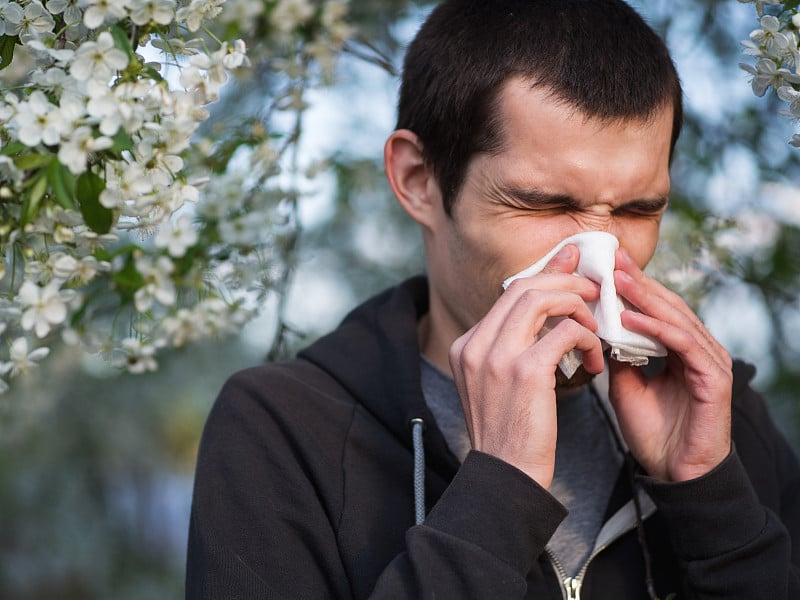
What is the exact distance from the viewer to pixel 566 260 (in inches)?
62.6

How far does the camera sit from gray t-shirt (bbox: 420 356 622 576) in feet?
5.77

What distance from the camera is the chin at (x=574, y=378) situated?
5.33ft

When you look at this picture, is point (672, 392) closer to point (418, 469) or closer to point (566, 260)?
point (566, 260)

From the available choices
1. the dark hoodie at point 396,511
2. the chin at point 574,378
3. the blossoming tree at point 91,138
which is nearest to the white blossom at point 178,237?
the blossoming tree at point 91,138

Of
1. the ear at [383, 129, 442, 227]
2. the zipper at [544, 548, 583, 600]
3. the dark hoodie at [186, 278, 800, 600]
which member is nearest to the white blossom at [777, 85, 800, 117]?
the dark hoodie at [186, 278, 800, 600]

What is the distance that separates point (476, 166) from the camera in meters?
1.78

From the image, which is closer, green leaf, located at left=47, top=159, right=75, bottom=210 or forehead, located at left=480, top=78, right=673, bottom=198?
green leaf, located at left=47, top=159, right=75, bottom=210

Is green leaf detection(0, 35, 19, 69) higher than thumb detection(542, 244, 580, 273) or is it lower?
higher

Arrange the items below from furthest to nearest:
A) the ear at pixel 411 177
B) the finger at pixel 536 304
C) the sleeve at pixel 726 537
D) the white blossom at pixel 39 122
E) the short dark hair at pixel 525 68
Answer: the ear at pixel 411 177 → the short dark hair at pixel 525 68 → the sleeve at pixel 726 537 → the finger at pixel 536 304 → the white blossom at pixel 39 122

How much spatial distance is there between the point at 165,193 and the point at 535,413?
0.69 m

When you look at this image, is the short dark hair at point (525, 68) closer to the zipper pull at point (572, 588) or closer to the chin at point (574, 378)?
the chin at point (574, 378)

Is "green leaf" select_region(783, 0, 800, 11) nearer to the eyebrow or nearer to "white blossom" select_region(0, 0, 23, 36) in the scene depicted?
the eyebrow

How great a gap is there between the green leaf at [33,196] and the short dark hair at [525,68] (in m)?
0.89

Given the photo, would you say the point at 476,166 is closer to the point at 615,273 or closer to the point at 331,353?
the point at 615,273
